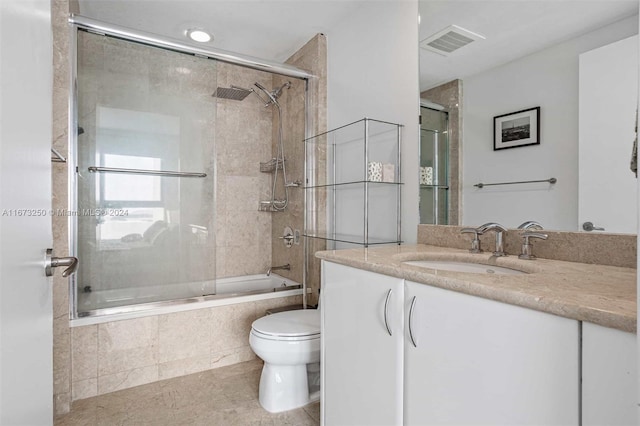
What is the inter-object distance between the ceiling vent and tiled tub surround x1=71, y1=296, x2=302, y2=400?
1.87 m

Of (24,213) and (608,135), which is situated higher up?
(608,135)

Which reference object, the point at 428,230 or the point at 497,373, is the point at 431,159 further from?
the point at 497,373

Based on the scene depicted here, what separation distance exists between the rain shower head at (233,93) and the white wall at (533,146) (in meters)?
1.85

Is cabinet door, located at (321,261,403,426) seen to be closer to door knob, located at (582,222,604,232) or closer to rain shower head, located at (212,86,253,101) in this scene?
door knob, located at (582,222,604,232)

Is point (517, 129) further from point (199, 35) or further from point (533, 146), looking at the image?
point (199, 35)

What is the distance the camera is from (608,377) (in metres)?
0.60

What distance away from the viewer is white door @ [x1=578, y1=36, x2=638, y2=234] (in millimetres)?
1040

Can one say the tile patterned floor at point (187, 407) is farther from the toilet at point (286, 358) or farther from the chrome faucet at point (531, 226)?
the chrome faucet at point (531, 226)

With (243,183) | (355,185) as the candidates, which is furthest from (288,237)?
(355,185)

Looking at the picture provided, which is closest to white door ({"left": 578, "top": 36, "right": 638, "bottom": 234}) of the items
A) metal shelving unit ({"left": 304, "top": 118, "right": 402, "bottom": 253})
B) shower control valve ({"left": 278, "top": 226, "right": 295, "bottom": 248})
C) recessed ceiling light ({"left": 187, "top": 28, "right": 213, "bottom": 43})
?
metal shelving unit ({"left": 304, "top": 118, "right": 402, "bottom": 253})

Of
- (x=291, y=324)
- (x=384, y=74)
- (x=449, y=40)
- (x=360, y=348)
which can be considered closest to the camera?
(x=360, y=348)

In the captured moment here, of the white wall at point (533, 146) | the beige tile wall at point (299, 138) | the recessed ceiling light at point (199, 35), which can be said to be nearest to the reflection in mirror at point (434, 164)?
the white wall at point (533, 146)

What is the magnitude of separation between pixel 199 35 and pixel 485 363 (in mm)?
2830

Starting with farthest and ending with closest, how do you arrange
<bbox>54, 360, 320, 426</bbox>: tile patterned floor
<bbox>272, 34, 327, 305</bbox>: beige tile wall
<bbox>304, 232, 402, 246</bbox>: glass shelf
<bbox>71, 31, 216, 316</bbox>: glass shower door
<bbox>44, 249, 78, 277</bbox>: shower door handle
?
<bbox>272, 34, 327, 305</bbox>: beige tile wall, <bbox>71, 31, 216, 316</bbox>: glass shower door, <bbox>304, 232, 402, 246</bbox>: glass shelf, <bbox>54, 360, 320, 426</bbox>: tile patterned floor, <bbox>44, 249, 78, 277</bbox>: shower door handle
